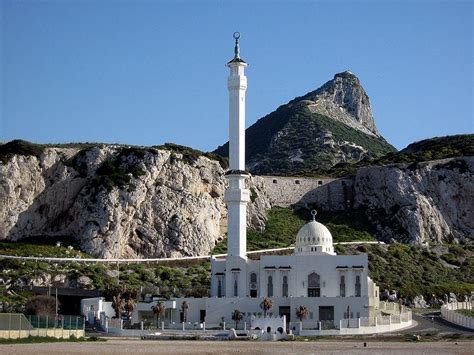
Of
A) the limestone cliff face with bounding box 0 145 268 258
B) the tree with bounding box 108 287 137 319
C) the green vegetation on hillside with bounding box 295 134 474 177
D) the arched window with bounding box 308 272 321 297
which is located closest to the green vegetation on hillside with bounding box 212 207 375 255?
the limestone cliff face with bounding box 0 145 268 258

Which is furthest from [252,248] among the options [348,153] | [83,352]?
[348,153]

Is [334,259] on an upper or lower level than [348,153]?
lower

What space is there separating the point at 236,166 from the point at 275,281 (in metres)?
10.7

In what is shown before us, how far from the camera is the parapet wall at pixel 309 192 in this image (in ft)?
447

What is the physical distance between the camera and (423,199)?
129750mm

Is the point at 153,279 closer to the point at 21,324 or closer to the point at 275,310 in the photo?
the point at 275,310

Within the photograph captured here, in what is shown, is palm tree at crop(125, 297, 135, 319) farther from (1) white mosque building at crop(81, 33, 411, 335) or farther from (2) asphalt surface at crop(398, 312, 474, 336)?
(2) asphalt surface at crop(398, 312, 474, 336)

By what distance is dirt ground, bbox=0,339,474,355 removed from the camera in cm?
5284

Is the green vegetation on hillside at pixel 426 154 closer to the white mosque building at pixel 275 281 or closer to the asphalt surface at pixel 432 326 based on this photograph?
the asphalt surface at pixel 432 326

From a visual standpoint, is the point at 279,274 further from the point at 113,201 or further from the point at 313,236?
the point at 113,201

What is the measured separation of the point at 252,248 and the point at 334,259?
108 feet

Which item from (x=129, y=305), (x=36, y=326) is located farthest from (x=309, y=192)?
(x=36, y=326)

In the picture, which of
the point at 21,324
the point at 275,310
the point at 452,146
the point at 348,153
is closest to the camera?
the point at 21,324

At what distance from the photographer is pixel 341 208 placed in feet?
447
